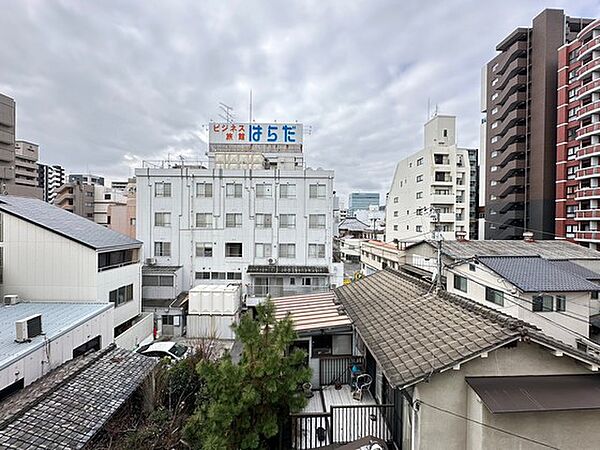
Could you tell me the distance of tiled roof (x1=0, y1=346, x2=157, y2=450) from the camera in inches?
239

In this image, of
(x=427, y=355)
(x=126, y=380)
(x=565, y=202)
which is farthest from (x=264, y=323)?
(x=565, y=202)

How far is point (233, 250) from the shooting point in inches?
1012

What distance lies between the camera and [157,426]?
7.48m

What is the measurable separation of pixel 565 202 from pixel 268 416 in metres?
41.2

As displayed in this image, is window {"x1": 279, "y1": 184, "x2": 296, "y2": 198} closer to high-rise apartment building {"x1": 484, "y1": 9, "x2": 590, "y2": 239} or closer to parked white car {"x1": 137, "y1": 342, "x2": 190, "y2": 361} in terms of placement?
parked white car {"x1": 137, "y1": 342, "x2": 190, "y2": 361}

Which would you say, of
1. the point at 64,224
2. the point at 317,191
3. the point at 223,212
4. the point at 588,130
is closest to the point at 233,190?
the point at 223,212

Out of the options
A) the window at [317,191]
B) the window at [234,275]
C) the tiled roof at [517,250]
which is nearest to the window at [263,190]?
the window at [317,191]

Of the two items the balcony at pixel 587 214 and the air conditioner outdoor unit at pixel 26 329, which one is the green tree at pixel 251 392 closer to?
the air conditioner outdoor unit at pixel 26 329

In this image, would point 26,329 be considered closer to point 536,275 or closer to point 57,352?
point 57,352

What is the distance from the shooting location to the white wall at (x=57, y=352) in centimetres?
806

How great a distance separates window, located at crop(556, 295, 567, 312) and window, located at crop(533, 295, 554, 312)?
29 centimetres

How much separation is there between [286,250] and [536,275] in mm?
15959

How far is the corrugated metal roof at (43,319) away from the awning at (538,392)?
10.4 metres

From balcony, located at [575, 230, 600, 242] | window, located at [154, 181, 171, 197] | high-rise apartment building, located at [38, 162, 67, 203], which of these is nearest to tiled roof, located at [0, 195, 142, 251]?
window, located at [154, 181, 171, 197]
